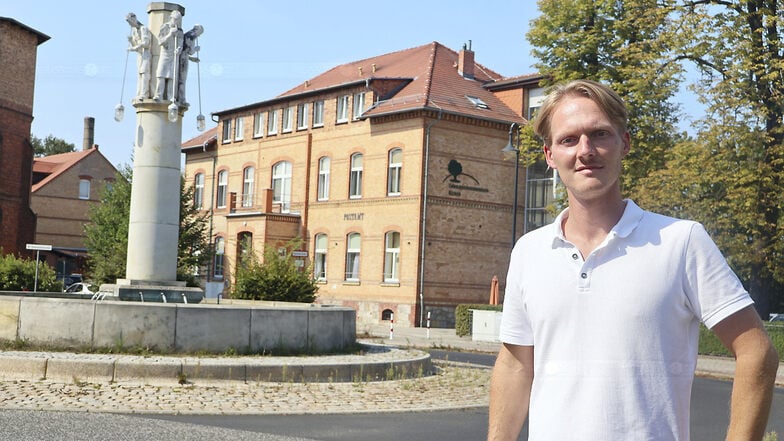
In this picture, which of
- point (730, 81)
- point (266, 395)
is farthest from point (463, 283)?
point (266, 395)

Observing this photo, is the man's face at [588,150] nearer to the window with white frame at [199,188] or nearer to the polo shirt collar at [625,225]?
the polo shirt collar at [625,225]

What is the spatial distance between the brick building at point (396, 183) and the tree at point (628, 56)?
6.43 metres

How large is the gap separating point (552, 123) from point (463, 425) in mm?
8329

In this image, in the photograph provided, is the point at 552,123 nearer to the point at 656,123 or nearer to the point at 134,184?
the point at 134,184

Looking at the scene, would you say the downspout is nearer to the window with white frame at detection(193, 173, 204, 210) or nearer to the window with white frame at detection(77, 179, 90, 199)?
the window with white frame at detection(193, 173, 204, 210)

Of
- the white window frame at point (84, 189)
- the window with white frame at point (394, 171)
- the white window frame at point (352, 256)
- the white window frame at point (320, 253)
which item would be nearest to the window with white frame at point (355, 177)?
the white window frame at point (352, 256)

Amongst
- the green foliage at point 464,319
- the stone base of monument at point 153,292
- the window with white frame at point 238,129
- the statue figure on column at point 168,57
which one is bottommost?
the green foliage at point 464,319

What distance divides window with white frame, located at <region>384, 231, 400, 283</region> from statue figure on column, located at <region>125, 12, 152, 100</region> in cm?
2268

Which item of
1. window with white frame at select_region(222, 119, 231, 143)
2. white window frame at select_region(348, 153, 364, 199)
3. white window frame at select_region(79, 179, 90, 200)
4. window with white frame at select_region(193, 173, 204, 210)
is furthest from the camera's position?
white window frame at select_region(79, 179, 90, 200)

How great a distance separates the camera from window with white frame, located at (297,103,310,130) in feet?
147

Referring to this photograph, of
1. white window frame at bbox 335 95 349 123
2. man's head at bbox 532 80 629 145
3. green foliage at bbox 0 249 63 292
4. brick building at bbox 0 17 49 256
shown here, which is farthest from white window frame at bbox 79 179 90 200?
man's head at bbox 532 80 629 145

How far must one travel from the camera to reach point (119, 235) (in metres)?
40.4

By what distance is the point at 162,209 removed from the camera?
17172mm

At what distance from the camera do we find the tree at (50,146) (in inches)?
3455
